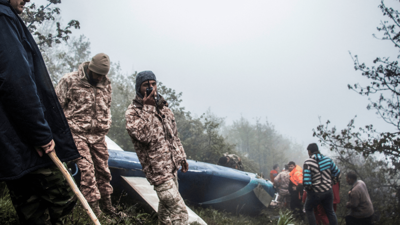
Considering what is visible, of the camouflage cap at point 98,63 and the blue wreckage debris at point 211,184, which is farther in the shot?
the blue wreckage debris at point 211,184

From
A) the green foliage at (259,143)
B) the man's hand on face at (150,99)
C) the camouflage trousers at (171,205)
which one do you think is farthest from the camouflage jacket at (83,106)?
the green foliage at (259,143)

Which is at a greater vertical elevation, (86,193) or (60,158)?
(60,158)

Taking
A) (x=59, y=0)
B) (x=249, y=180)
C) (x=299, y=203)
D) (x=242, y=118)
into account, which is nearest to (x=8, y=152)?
(x=59, y=0)

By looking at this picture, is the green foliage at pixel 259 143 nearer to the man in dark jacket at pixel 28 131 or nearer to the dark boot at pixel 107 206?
the dark boot at pixel 107 206

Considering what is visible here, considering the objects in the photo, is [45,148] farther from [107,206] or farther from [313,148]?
[313,148]

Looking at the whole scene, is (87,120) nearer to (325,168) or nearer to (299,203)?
(325,168)

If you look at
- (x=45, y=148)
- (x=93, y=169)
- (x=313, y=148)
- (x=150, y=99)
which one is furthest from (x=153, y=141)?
(x=313, y=148)

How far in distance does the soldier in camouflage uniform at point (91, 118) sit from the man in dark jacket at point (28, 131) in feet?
4.35

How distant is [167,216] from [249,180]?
4.66m

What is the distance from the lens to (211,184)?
619 centimetres

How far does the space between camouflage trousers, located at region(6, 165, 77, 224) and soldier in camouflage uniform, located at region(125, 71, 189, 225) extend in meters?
1.15

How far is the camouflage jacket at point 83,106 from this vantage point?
317 cm

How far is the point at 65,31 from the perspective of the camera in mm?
5773

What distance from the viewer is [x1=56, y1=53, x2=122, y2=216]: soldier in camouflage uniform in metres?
3.05
